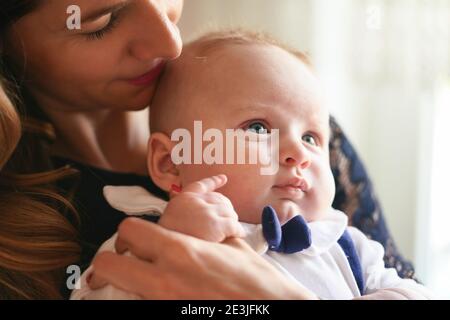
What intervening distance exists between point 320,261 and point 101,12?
552 mm

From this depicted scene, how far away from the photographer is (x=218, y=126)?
100cm

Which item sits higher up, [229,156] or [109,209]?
[229,156]

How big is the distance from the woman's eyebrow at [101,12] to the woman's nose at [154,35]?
0.11 ft

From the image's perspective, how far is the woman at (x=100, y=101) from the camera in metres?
0.83

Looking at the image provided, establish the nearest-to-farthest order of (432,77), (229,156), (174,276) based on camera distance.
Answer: (174,276) → (229,156) → (432,77)

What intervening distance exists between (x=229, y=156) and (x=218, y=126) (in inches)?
2.2

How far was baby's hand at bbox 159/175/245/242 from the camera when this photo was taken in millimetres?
858

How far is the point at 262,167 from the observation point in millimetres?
969

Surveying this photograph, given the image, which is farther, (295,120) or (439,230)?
(439,230)

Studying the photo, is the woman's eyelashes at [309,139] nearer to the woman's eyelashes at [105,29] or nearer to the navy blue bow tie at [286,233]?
the navy blue bow tie at [286,233]

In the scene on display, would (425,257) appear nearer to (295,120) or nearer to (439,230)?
(439,230)

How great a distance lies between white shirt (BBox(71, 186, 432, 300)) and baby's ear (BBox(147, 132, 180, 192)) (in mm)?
36

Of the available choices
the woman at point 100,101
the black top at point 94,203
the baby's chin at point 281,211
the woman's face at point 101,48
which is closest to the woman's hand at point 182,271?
the woman at point 100,101
